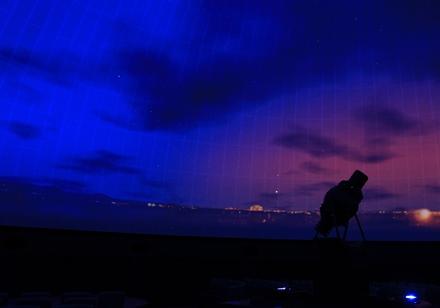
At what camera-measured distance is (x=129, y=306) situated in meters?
13.0

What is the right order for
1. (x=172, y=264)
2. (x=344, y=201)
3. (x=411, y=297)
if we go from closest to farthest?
1. (x=344, y=201)
2. (x=411, y=297)
3. (x=172, y=264)

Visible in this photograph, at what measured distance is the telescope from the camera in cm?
817

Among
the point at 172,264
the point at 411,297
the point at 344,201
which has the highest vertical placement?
the point at 344,201

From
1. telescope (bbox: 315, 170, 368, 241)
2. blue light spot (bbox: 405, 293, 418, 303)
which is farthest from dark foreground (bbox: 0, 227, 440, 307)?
telescope (bbox: 315, 170, 368, 241)

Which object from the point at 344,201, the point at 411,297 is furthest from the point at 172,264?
the point at 344,201

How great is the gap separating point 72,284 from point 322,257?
1052 centimetres

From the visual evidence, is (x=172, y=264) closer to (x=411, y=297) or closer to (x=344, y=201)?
(x=411, y=297)

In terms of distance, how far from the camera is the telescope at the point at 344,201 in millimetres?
8172

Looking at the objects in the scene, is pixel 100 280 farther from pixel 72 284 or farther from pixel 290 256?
pixel 290 256

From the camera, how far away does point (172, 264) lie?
50.1 ft

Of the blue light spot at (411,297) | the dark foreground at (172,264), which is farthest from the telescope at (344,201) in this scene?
the dark foreground at (172,264)

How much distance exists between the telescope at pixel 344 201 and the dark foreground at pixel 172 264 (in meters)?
5.31

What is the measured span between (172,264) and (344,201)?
347 inches

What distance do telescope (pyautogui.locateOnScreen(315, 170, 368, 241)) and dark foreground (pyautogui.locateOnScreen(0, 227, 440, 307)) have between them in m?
5.31
